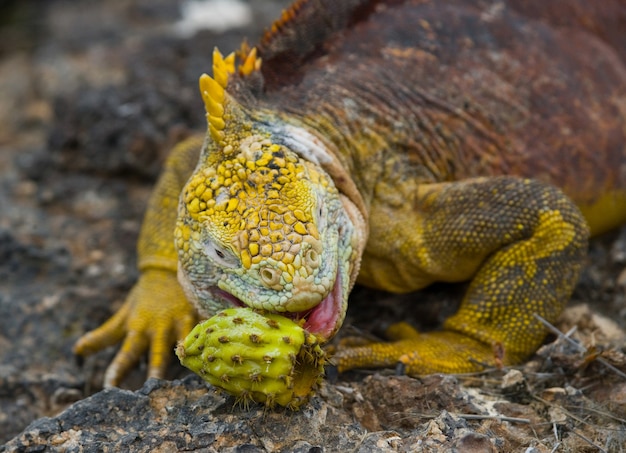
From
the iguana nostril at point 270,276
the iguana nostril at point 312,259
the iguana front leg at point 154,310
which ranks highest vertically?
the iguana nostril at point 312,259

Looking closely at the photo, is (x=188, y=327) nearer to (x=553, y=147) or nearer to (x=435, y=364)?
(x=435, y=364)

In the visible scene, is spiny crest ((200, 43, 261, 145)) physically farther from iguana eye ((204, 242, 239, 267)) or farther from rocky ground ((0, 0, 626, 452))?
rocky ground ((0, 0, 626, 452))

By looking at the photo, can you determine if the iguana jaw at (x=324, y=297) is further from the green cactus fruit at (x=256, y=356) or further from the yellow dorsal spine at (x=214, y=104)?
the yellow dorsal spine at (x=214, y=104)

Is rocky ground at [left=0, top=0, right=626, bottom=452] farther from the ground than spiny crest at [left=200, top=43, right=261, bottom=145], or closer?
closer

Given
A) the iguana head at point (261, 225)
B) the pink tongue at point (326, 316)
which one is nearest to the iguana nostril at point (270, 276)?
the iguana head at point (261, 225)

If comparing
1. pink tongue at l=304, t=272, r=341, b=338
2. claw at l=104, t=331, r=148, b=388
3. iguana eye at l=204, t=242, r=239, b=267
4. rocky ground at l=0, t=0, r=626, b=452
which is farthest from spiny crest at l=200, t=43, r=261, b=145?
claw at l=104, t=331, r=148, b=388

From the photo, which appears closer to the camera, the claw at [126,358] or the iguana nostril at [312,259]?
the iguana nostril at [312,259]

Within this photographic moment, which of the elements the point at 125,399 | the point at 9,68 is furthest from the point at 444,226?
the point at 9,68
